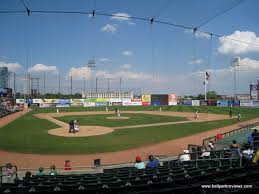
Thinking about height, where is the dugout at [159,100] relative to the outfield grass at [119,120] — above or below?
above

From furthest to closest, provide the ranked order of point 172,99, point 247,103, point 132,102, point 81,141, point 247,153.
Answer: point 172,99, point 132,102, point 247,103, point 81,141, point 247,153

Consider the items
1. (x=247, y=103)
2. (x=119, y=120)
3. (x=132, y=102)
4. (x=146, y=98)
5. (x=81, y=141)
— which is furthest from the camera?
(x=146, y=98)

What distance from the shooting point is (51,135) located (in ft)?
86.4

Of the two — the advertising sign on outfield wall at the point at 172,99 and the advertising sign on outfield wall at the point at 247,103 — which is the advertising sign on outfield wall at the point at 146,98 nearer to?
the advertising sign on outfield wall at the point at 172,99

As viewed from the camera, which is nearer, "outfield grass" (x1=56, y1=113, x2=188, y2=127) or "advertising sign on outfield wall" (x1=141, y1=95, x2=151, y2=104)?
"outfield grass" (x1=56, y1=113, x2=188, y2=127)

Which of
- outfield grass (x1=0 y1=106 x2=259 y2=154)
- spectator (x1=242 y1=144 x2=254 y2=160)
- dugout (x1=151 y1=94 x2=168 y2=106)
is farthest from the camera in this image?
dugout (x1=151 y1=94 x2=168 y2=106)

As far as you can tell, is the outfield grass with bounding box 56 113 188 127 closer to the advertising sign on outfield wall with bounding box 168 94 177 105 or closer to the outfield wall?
the outfield wall

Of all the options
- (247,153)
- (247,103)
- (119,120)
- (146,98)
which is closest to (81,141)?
(247,153)

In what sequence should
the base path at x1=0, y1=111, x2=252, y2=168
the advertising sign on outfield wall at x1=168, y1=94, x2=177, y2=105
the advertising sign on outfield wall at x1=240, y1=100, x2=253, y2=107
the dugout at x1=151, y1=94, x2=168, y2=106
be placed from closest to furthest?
the base path at x1=0, y1=111, x2=252, y2=168 < the advertising sign on outfield wall at x1=240, y1=100, x2=253, y2=107 < the advertising sign on outfield wall at x1=168, y1=94, x2=177, y2=105 < the dugout at x1=151, y1=94, x2=168, y2=106

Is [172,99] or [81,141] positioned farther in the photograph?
[172,99]

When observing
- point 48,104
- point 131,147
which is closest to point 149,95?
point 48,104

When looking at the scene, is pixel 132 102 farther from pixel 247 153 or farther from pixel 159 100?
pixel 247 153

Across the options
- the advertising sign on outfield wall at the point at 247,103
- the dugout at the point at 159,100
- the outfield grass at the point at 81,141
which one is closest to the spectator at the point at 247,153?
the outfield grass at the point at 81,141

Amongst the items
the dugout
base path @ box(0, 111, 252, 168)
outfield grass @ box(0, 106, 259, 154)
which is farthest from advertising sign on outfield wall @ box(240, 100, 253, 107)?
base path @ box(0, 111, 252, 168)
